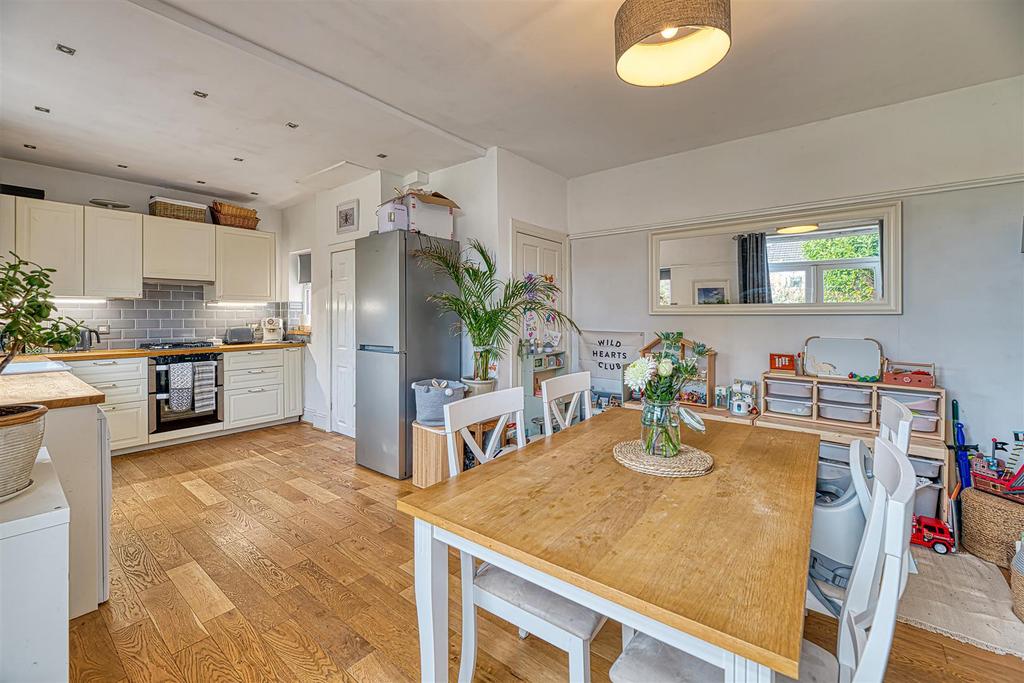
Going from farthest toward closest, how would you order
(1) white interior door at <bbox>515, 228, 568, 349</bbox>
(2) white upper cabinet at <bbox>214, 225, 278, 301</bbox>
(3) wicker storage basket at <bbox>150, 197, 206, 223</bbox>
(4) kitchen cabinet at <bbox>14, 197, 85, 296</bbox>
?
1. (2) white upper cabinet at <bbox>214, 225, 278, 301</bbox>
2. (3) wicker storage basket at <bbox>150, 197, 206, 223</bbox>
3. (1) white interior door at <bbox>515, 228, 568, 349</bbox>
4. (4) kitchen cabinet at <bbox>14, 197, 85, 296</bbox>

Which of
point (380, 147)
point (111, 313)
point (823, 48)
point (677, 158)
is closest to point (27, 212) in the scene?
point (111, 313)

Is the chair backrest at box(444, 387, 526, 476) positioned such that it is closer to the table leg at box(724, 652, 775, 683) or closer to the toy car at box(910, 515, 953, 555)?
the table leg at box(724, 652, 775, 683)

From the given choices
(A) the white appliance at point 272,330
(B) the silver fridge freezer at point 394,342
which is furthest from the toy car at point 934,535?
(A) the white appliance at point 272,330

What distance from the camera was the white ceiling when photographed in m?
1.96

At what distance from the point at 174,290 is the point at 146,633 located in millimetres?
4123

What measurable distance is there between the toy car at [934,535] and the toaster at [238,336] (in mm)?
5979

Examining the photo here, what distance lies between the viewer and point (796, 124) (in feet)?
10.00

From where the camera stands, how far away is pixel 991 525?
7.29ft

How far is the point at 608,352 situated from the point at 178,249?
4474mm

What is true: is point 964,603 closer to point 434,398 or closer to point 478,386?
point 478,386

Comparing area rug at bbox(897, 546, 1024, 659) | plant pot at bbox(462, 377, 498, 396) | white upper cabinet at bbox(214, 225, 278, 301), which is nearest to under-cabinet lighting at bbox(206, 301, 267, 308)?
white upper cabinet at bbox(214, 225, 278, 301)

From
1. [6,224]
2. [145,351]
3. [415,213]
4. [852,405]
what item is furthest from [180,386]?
[852,405]

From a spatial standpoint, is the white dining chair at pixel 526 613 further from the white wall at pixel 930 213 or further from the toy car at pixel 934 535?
the white wall at pixel 930 213

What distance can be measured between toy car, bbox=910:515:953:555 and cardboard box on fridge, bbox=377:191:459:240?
361 cm
